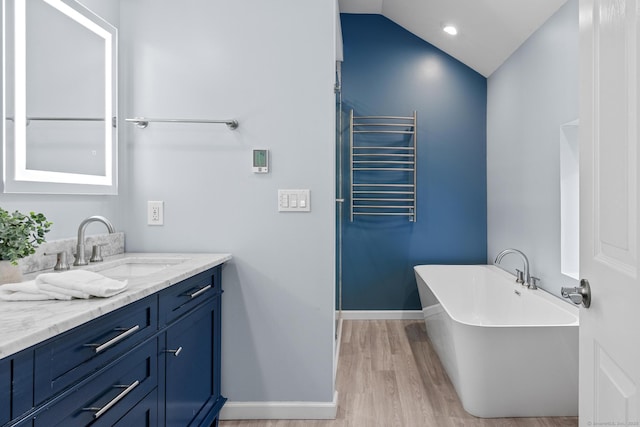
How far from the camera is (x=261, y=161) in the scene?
2.08 m

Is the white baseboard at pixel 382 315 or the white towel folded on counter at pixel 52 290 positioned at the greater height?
the white towel folded on counter at pixel 52 290

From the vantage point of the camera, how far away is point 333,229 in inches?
82.3

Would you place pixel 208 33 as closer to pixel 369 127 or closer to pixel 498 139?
pixel 369 127

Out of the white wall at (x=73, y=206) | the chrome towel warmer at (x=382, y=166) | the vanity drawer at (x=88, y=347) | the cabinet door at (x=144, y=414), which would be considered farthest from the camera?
the chrome towel warmer at (x=382, y=166)

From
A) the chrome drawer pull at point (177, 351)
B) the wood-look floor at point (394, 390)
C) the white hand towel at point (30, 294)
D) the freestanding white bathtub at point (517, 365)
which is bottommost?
the wood-look floor at point (394, 390)

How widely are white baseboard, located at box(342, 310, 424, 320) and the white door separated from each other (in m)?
2.88

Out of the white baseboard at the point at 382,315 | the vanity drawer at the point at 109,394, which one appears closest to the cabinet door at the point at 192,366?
the vanity drawer at the point at 109,394

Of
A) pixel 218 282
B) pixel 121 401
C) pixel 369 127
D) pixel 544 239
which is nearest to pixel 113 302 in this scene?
pixel 121 401

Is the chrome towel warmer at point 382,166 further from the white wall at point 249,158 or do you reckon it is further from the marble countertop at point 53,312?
the marble countertop at point 53,312

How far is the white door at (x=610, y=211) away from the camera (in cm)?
78

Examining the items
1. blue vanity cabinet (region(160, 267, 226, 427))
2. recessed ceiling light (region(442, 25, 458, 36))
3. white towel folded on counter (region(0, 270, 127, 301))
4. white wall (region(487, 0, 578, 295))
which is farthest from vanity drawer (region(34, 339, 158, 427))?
recessed ceiling light (region(442, 25, 458, 36))

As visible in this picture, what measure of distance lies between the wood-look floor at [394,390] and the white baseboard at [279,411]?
0.08 feet

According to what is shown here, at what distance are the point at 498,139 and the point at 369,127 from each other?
46.1 inches

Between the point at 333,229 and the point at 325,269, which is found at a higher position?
the point at 333,229
